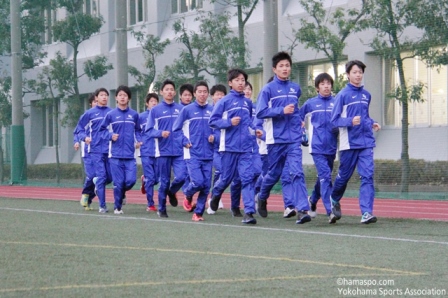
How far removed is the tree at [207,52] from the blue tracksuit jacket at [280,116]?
14.1 metres

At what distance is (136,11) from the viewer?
3925 centimetres

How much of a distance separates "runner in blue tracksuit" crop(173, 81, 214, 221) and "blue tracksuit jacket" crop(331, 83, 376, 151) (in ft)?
7.89

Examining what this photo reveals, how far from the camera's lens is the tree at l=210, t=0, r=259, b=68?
27.9 meters

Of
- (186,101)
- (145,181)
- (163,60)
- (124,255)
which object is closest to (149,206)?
(145,181)

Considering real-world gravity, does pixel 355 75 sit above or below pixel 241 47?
below

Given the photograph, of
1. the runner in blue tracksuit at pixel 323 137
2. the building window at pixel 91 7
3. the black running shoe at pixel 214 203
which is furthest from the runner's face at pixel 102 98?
the building window at pixel 91 7

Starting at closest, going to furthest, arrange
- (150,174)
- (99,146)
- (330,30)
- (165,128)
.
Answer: (165,128), (99,146), (150,174), (330,30)

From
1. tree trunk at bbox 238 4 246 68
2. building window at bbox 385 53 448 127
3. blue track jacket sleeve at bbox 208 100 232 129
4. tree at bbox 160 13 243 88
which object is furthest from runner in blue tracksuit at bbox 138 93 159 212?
tree trunk at bbox 238 4 246 68

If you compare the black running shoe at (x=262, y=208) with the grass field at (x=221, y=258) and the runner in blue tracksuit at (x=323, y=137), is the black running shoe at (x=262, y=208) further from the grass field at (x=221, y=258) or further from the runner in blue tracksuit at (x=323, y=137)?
the runner in blue tracksuit at (x=323, y=137)

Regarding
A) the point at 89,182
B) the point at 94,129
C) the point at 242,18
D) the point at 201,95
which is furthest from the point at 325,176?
the point at 242,18

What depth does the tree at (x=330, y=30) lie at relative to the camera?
79.9 feet

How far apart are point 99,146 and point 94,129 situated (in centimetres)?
42

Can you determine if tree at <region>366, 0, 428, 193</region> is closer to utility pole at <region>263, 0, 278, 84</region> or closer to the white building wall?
the white building wall

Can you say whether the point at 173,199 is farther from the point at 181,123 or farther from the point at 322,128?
the point at 322,128
